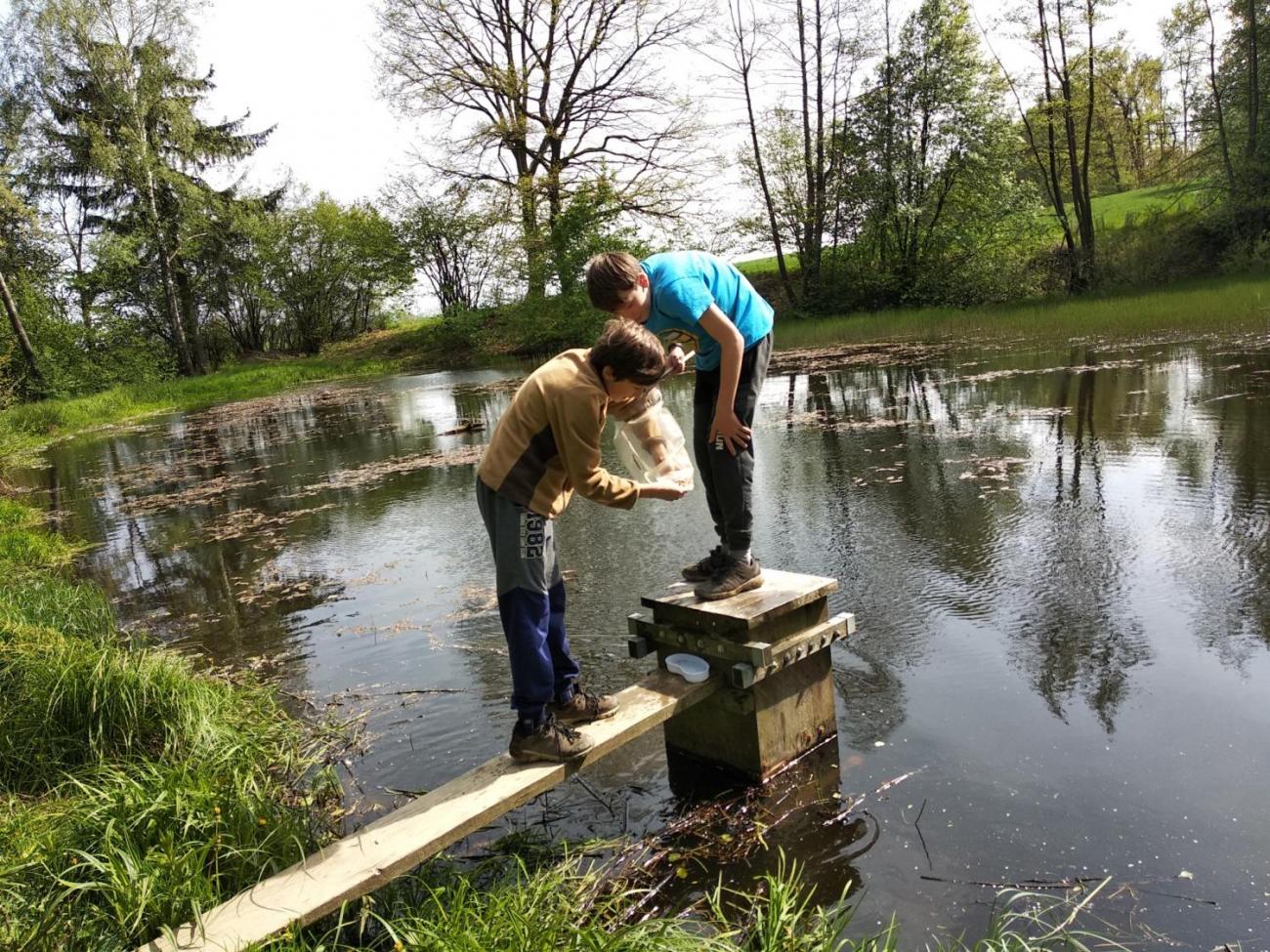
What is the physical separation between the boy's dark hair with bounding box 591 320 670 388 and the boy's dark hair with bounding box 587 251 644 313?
1.17 ft

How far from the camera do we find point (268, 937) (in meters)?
2.06

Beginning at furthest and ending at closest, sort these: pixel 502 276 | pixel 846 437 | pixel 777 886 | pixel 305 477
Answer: pixel 502 276
pixel 305 477
pixel 846 437
pixel 777 886

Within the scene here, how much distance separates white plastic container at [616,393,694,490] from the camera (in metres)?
3.10

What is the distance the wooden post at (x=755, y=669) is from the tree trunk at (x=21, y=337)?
1059 inches

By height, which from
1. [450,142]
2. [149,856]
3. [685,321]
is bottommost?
[149,856]

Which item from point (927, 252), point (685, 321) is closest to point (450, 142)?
point (927, 252)

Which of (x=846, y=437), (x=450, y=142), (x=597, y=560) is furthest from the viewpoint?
(x=450, y=142)

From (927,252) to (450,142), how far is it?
17063 mm

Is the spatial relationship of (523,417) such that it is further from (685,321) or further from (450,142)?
(450,142)

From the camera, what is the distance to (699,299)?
311cm

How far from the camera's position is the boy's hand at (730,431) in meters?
3.32

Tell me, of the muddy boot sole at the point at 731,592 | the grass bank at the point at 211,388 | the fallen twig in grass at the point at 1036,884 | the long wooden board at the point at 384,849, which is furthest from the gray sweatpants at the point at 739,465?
the grass bank at the point at 211,388

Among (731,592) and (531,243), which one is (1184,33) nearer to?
(531,243)

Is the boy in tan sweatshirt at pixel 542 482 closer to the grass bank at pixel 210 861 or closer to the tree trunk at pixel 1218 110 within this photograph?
the grass bank at pixel 210 861
